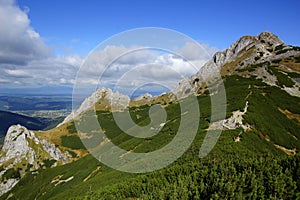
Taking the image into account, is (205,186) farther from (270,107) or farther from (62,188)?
(62,188)

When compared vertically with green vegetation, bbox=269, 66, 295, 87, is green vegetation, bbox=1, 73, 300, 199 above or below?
below

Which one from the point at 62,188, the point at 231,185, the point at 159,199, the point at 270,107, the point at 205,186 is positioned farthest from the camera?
the point at 62,188

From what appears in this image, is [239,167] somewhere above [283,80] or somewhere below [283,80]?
below

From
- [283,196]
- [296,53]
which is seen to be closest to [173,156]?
[283,196]

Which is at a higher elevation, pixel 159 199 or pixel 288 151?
pixel 288 151

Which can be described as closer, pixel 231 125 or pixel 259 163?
pixel 259 163

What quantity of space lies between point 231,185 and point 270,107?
213 feet

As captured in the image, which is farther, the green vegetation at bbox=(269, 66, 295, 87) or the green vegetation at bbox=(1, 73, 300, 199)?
the green vegetation at bbox=(269, 66, 295, 87)

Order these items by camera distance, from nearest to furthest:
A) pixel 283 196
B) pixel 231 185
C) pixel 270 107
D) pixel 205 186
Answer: pixel 283 196 < pixel 231 185 < pixel 205 186 < pixel 270 107

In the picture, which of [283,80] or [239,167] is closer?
[239,167]

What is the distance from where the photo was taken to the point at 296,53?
19050cm

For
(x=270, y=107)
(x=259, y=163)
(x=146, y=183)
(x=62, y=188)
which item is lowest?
(x=62, y=188)

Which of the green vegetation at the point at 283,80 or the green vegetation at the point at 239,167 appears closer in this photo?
the green vegetation at the point at 239,167

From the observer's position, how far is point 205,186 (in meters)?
48.5
